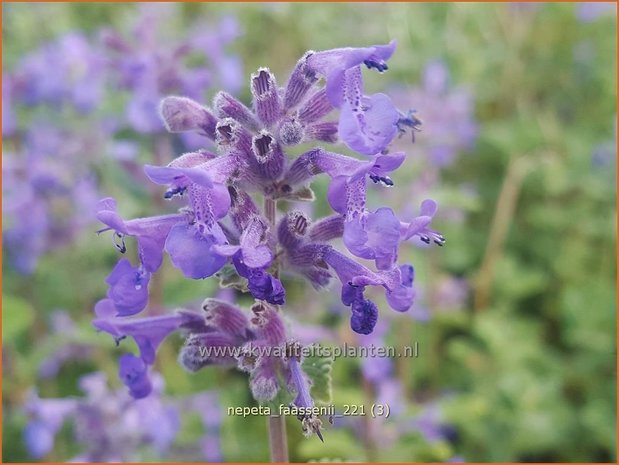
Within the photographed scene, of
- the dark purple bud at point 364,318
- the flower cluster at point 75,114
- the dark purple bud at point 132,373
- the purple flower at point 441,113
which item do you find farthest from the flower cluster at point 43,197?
the dark purple bud at point 364,318

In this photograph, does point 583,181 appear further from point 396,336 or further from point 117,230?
point 117,230

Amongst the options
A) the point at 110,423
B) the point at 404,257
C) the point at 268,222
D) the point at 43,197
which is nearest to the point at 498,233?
the point at 404,257

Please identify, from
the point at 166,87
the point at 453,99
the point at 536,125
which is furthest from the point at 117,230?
the point at 536,125

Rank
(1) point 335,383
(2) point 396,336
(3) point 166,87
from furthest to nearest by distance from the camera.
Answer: (2) point 396,336, (1) point 335,383, (3) point 166,87

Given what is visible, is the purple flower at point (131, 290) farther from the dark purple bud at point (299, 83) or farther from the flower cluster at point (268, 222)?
the dark purple bud at point (299, 83)

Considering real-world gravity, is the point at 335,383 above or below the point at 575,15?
below

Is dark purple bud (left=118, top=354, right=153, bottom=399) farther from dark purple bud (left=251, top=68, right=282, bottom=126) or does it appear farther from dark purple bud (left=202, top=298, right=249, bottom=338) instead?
dark purple bud (left=251, top=68, right=282, bottom=126)

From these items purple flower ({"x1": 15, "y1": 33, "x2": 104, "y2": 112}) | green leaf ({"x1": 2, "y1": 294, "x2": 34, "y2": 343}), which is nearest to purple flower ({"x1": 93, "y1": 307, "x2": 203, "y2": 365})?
green leaf ({"x1": 2, "y1": 294, "x2": 34, "y2": 343})
